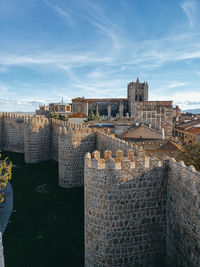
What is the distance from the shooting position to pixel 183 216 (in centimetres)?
760

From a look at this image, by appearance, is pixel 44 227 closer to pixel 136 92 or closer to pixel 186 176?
pixel 186 176

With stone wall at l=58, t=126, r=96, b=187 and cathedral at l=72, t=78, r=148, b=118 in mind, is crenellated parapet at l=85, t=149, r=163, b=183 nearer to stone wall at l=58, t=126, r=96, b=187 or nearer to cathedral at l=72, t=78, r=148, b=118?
stone wall at l=58, t=126, r=96, b=187

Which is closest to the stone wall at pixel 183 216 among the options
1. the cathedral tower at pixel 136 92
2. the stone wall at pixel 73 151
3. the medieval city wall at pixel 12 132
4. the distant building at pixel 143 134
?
the stone wall at pixel 73 151

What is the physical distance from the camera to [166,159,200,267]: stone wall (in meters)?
6.97

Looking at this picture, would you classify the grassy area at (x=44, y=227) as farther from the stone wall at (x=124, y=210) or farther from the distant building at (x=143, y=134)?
the distant building at (x=143, y=134)

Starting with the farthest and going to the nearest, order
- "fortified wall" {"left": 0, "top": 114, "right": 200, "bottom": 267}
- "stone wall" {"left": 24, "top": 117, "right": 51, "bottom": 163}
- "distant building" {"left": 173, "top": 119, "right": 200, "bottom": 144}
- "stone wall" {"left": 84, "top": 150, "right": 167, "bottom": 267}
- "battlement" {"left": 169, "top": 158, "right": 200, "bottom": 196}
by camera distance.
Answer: "distant building" {"left": 173, "top": 119, "right": 200, "bottom": 144}
"stone wall" {"left": 24, "top": 117, "right": 51, "bottom": 163}
"stone wall" {"left": 84, "top": 150, "right": 167, "bottom": 267}
"fortified wall" {"left": 0, "top": 114, "right": 200, "bottom": 267}
"battlement" {"left": 169, "top": 158, "right": 200, "bottom": 196}

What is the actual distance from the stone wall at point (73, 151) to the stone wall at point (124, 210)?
8.75 m

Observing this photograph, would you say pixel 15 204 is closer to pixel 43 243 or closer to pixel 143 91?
pixel 43 243

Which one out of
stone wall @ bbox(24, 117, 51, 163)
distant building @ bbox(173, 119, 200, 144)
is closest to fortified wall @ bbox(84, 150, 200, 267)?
stone wall @ bbox(24, 117, 51, 163)

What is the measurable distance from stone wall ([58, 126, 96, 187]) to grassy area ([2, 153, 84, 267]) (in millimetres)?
821

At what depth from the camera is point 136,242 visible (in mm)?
8352

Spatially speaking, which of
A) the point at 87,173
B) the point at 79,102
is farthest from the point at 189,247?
the point at 79,102

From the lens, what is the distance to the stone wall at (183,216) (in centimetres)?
697

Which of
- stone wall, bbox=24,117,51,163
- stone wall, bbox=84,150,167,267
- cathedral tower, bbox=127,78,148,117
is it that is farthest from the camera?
cathedral tower, bbox=127,78,148,117
